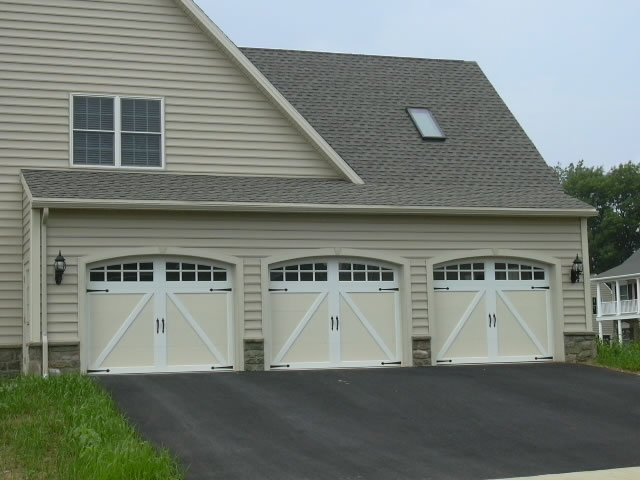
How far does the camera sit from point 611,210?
6944 centimetres

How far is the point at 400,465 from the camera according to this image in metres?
9.69

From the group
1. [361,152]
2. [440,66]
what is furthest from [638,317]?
[361,152]

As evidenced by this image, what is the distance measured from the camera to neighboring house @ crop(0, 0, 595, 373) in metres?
16.0

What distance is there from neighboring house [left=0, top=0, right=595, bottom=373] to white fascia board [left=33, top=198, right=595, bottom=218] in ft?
0.12

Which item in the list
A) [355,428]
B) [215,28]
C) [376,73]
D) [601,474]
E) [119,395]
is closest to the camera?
[601,474]

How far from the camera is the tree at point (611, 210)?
67.4m

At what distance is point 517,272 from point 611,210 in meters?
53.9

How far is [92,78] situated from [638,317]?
1468 inches

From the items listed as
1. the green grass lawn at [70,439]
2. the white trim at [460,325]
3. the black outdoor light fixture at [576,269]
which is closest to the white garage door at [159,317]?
the green grass lawn at [70,439]

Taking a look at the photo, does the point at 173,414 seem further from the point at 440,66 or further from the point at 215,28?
the point at 440,66

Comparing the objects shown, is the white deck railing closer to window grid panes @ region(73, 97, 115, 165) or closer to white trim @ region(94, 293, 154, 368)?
window grid panes @ region(73, 97, 115, 165)

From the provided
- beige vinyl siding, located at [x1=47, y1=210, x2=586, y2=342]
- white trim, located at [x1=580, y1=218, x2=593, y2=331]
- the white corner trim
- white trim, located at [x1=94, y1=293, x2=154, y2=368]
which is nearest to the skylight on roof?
beige vinyl siding, located at [x1=47, y1=210, x2=586, y2=342]

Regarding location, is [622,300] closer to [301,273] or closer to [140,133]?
[301,273]

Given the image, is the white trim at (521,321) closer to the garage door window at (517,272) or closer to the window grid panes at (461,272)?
the garage door window at (517,272)
